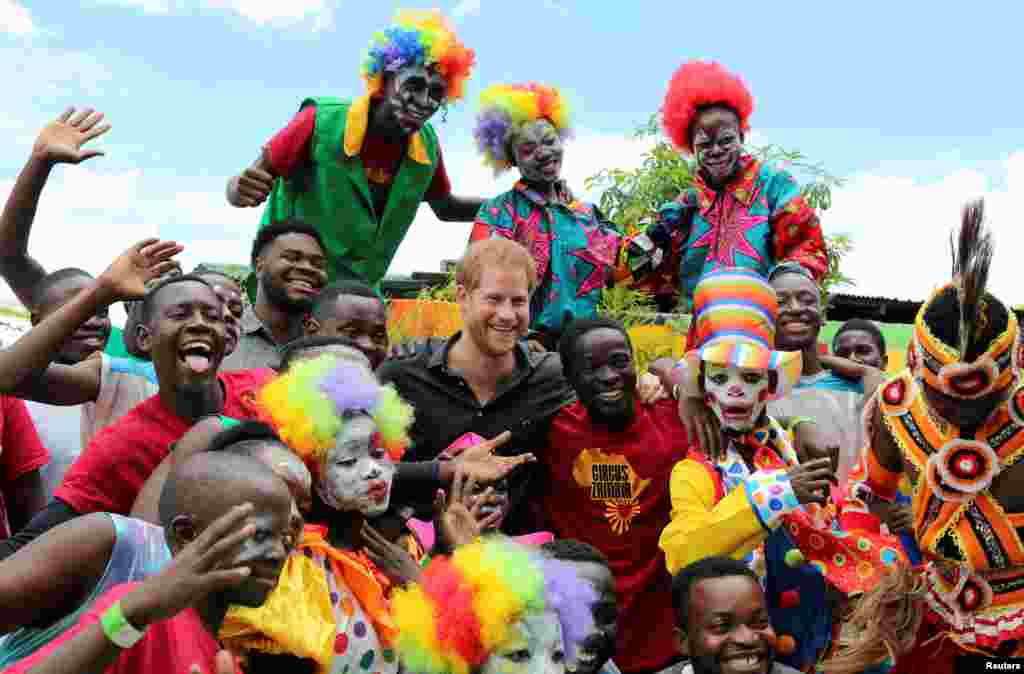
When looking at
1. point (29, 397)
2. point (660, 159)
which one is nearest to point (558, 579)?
point (29, 397)

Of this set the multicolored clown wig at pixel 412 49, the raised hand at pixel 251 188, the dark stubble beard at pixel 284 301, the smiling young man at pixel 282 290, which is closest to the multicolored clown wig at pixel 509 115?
the multicolored clown wig at pixel 412 49

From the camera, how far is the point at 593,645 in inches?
132

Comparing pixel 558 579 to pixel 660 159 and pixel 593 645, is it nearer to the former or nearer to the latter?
pixel 593 645

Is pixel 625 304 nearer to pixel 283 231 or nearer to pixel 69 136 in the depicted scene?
pixel 283 231

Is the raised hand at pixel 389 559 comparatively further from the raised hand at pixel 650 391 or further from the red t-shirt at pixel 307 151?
the red t-shirt at pixel 307 151

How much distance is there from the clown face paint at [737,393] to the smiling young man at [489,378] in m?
0.74

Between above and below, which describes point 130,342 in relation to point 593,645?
above

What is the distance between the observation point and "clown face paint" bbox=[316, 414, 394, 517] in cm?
346

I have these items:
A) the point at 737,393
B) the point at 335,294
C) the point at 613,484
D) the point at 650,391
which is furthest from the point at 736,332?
the point at 335,294

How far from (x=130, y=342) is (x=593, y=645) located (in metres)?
2.64

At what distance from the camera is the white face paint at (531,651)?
3.21 metres

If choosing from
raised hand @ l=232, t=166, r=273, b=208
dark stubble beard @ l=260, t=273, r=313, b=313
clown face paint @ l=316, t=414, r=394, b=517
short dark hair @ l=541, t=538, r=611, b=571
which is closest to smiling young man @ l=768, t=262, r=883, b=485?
short dark hair @ l=541, t=538, r=611, b=571

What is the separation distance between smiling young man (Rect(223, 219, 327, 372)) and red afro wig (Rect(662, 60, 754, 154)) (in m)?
2.71

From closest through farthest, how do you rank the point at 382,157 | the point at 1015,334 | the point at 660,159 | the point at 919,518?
the point at 1015,334
the point at 919,518
the point at 382,157
the point at 660,159
